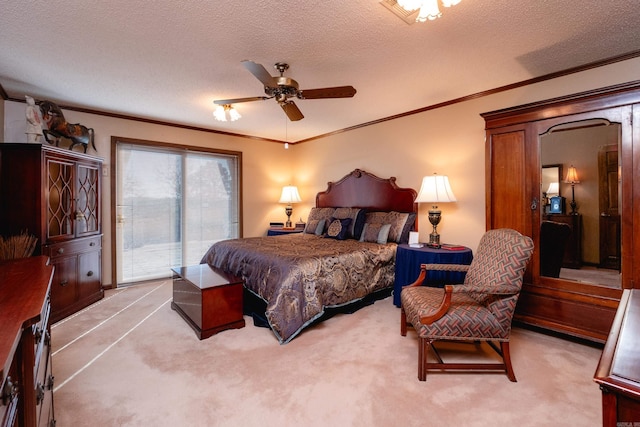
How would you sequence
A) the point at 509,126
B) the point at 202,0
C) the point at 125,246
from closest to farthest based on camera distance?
the point at 202,0 < the point at 509,126 < the point at 125,246

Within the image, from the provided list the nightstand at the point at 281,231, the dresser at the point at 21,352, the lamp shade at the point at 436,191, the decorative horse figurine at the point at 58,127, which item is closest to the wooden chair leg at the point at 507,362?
the lamp shade at the point at 436,191

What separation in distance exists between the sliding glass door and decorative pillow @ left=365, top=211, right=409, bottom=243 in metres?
2.54

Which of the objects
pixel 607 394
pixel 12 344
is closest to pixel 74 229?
pixel 12 344

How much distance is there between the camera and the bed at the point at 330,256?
2750mm

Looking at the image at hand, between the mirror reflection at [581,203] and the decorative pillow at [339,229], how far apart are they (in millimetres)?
2288

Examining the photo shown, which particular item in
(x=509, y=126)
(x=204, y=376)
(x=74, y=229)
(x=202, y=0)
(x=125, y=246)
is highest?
(x=202, y=0)

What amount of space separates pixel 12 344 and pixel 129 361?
6.11ft

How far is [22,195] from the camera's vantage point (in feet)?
9.94

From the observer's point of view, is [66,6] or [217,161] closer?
[66,6]

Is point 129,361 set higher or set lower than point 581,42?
lower

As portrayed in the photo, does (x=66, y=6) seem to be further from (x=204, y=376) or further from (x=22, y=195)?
(x=204, y=376)

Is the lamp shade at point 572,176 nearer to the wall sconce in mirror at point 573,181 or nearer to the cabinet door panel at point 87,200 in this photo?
the wall sconce in mirror at point 573,181

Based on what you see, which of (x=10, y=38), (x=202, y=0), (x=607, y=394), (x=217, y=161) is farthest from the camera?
(x=217, y=161)

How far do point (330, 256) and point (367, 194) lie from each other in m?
1.91
